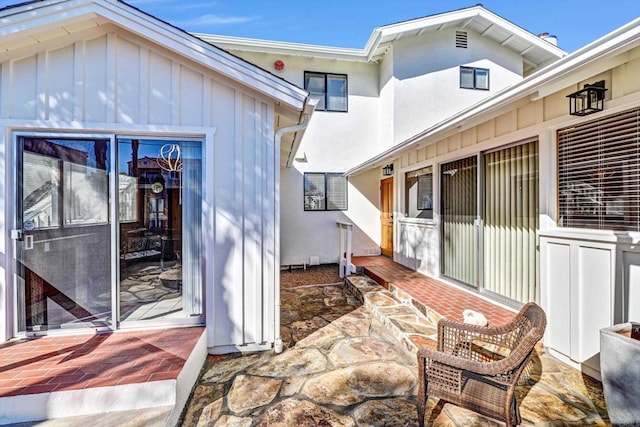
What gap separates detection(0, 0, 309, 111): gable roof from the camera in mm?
2945

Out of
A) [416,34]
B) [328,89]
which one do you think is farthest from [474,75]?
[328,89]

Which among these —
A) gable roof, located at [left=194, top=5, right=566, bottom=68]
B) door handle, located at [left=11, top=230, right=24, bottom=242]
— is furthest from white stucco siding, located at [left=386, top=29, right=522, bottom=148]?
door handle, located at [left=11, top=230, right=24, bottom=242]

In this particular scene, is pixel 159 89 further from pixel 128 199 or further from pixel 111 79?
pixel 128 199

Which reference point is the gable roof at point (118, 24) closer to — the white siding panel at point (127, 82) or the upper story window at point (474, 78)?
the white siding panel at point (127, 82)

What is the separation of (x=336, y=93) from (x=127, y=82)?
6.35m

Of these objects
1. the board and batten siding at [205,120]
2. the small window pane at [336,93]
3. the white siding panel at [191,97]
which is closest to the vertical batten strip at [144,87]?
the board and batten siding at [205,120]

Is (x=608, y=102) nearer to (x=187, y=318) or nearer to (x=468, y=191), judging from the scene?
(x=468, y=191)

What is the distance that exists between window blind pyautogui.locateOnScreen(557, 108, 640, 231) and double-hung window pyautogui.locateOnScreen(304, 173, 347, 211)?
18.8 ft

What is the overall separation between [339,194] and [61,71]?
6.47m

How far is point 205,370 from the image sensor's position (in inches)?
126

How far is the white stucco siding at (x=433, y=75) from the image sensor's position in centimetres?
820

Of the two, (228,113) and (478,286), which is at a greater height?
(228,113)

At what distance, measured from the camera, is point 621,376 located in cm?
201

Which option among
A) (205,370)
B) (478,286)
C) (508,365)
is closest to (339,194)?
(478,286)
